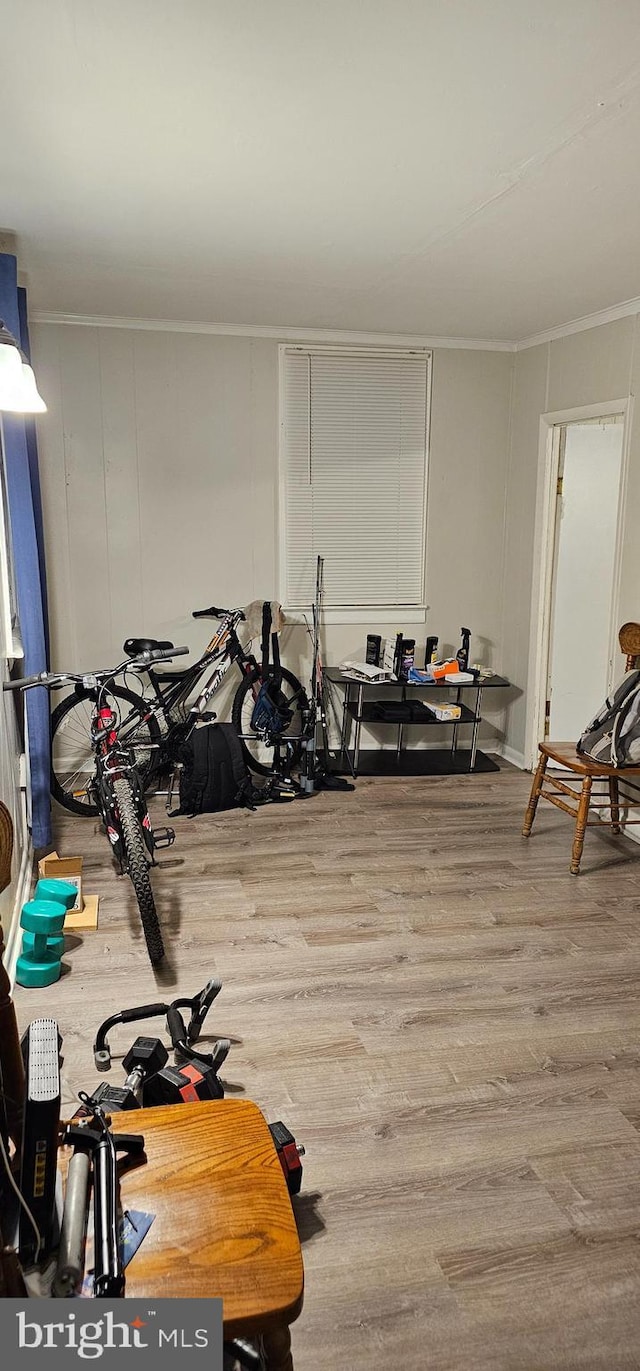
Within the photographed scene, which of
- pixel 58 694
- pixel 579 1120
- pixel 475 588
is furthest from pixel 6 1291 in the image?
pixel 475 588

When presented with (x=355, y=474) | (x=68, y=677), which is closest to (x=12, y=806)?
(x=68, y=677)

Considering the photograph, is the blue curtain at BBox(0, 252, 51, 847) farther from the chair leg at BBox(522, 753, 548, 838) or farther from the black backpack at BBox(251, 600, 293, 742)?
the chair leg at BBox(522, 753, 548, 838)

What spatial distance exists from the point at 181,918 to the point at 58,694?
6.95ft

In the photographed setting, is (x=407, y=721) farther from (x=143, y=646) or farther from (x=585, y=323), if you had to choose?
(x=585, y=323)

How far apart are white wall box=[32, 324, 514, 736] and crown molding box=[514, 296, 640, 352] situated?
0.29m

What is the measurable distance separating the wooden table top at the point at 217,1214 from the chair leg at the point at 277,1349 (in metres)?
0.06

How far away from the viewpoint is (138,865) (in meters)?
3.25

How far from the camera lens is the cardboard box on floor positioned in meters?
3.44

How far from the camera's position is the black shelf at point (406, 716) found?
525cm

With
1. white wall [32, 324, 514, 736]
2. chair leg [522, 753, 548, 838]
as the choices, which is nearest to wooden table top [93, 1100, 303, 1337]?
chair leg [522, 753, 548, 838]

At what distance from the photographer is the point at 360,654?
5707 mm

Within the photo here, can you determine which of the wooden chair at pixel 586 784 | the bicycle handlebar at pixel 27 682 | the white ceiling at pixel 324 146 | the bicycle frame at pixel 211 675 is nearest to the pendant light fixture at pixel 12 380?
the white ceiling at pixel 324 146

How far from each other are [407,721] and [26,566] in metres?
2.45

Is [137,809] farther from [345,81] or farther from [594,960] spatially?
[345,81]
